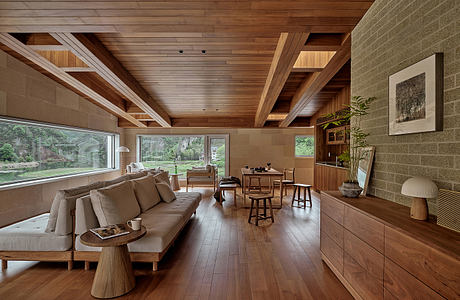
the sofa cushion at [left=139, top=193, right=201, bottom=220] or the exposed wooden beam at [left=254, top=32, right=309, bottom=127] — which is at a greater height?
the exposed wooden beam at [left=254, top=32, right=309, bottom=127]

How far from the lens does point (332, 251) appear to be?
269 centimetres

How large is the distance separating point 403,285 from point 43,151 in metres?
6.24

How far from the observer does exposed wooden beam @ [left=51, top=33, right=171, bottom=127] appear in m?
3.39

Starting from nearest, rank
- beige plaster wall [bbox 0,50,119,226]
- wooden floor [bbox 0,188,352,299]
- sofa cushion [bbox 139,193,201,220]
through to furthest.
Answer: wooden floor [bbox 0,188,352,299]
sofa cushion [bbox 139,193,201,220]
beige plaster wall [bbox 0,50,119,226]

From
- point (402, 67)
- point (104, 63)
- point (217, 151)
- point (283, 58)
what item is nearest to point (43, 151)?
point (104, 63)

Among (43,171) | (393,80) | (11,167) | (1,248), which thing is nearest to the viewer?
(393,80)

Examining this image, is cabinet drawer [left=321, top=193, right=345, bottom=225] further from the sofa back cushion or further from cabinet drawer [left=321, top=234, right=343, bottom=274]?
the sofa back cushion

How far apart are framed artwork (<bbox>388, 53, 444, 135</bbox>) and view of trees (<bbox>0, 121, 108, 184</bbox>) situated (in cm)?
567

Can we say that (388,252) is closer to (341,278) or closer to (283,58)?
(341,278)

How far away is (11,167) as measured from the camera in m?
4.52

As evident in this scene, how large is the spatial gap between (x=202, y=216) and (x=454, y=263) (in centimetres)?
409

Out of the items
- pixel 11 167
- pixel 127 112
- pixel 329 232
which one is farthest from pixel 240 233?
pixel 127 112

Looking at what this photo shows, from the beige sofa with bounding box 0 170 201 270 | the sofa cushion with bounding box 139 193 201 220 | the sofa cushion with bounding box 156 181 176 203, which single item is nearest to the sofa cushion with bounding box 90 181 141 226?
the beige sofa with bounding box 0 170 201 270

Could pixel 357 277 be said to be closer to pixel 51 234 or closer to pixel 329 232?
Result: pixel 329 232
